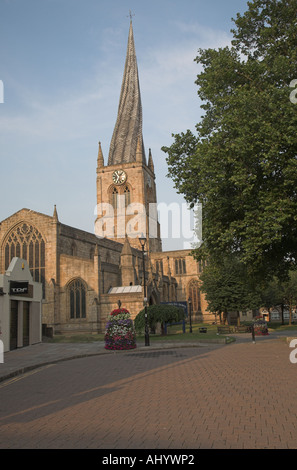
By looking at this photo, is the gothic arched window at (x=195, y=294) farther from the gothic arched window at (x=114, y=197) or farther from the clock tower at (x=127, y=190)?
the gothic arched window at (x=114, y=197)

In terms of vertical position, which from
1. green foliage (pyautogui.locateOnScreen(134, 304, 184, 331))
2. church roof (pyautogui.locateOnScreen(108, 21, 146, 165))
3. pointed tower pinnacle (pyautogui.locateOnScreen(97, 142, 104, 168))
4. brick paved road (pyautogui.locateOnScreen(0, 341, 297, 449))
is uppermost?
church roof (pyautogui.locateOnScreen(108, 21, 146, 165))

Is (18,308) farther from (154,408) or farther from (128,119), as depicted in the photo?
(128,119)

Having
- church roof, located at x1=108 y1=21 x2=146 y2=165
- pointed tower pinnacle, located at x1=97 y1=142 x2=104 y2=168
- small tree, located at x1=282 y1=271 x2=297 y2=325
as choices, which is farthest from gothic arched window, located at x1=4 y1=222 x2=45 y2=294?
pointed tower pinnacle, located at x1=97 y1=142 x2=104 y2=168

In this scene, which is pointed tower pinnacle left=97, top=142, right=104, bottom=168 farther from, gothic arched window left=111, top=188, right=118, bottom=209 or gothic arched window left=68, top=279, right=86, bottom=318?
gothic arched window left=68, top=279, right=86, bottom=318

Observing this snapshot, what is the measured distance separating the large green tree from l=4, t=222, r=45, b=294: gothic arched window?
24.1m

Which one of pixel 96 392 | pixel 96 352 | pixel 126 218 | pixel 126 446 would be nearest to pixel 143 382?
pixel 96 392

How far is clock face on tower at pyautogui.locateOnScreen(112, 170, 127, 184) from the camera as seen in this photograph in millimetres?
77250

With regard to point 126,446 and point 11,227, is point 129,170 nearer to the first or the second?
point 11,227

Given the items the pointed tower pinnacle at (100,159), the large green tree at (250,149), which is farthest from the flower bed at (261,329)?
the pointed tower pinnacle at (100,159)

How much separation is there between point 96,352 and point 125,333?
235 cm

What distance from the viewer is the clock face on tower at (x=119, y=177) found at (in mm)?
77250

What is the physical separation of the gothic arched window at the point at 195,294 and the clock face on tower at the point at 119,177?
77.3 feet

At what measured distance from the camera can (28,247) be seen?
44.0 m
